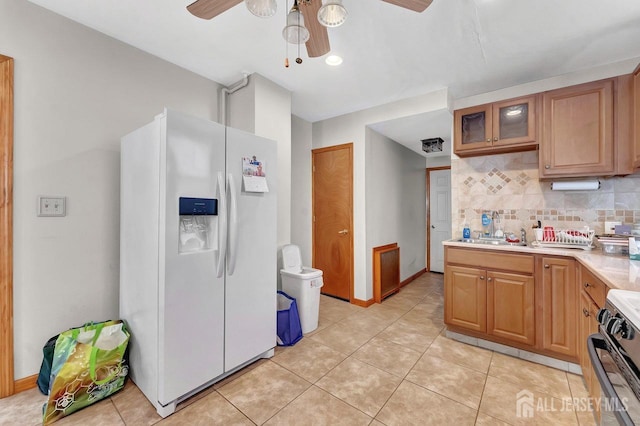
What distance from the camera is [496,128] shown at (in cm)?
255

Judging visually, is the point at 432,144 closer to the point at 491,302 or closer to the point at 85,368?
the point at 491,302

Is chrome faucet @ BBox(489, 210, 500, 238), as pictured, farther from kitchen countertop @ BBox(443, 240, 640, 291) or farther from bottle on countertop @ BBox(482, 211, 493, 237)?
kitchen countertop @ BBox(443, 240, 640, 291)

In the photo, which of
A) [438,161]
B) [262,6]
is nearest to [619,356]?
[262,6]

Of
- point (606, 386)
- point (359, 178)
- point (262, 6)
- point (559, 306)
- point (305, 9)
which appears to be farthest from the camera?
point (359, 178)

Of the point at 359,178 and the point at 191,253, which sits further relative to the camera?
the point at 359,178

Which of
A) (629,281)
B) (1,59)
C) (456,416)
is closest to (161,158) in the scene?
(1,59)

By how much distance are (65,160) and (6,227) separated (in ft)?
1.72

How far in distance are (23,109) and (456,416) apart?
129 inches

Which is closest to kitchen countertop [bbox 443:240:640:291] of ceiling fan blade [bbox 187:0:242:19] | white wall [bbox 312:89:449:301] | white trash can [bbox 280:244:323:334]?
white wall [bbox 312:89:449:301]

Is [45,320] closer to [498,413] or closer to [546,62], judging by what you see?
[498,413]

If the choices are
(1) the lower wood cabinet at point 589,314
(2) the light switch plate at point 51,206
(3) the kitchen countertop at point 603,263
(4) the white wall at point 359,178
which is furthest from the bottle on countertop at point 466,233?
(2) the light switch plate at point 51,206

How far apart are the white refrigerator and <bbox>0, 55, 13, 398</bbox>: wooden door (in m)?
0.55

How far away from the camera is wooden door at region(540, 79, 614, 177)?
6.87ft

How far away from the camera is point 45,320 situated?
5.79 feet
